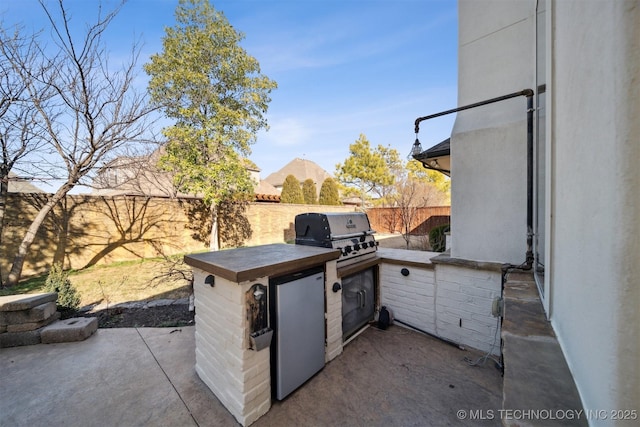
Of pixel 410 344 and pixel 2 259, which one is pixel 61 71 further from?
pixel 410 344

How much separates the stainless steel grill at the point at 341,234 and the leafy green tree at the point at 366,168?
16441mm

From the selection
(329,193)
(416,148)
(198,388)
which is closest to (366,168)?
(329,193)

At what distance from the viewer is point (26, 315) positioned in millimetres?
3455

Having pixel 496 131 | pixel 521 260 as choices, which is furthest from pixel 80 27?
pixel 521 260

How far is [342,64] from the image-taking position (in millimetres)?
7039

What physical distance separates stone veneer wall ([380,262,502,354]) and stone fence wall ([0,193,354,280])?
8.96 m

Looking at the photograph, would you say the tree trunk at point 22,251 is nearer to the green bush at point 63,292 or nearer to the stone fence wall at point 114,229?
the stone fence wall at point 114,229

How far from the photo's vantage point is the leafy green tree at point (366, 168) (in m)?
19.7

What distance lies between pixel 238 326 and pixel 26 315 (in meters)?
3.73

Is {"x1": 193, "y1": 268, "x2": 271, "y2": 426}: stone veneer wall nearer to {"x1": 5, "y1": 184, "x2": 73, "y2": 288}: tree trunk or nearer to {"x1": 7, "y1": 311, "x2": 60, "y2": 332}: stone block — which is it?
{"x1": 7, "y1": 311, "x2": 60, "y2": 332}: stone block

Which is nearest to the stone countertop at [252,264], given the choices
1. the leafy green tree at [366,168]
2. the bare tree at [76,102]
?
the bare tree at [76,102]

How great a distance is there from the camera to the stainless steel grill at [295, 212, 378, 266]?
11.0 feet

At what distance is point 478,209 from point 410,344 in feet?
6.74

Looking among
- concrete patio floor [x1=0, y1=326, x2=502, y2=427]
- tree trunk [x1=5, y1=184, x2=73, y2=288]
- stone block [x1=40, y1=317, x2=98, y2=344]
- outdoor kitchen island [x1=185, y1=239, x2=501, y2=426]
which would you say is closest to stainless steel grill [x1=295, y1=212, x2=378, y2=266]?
outdoor kitchen island [x1=185, y1=239, x2=501, y2=426]
